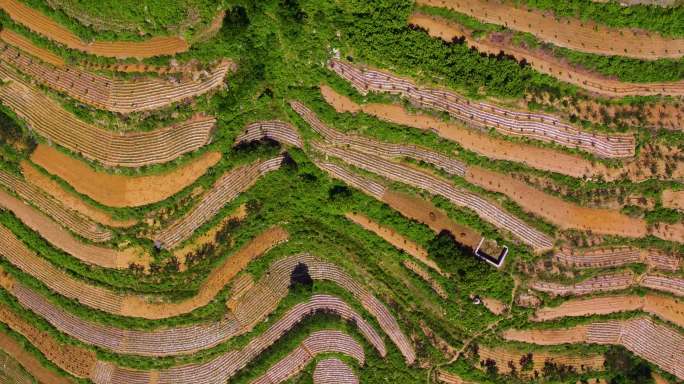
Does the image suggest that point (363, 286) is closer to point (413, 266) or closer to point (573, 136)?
point (413, 266)

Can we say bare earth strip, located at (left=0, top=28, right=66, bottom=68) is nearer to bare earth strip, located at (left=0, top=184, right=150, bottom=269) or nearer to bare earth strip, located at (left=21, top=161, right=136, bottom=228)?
bare earth strip, located at (left=21, top=161, right=136, bottom=228)

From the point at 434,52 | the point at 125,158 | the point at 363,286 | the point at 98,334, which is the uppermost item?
the point at 434,52

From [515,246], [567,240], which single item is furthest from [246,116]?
[567,240]

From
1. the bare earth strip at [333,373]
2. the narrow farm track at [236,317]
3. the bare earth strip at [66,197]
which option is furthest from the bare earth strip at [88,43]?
the bare earth strip at [333,373]

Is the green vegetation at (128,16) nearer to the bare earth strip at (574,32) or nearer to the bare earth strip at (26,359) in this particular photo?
the bare earth strip at (574,32)

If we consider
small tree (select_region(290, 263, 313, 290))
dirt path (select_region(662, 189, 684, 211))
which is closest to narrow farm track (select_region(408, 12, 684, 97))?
dirt path (select_region(662, 189, 684, 211))

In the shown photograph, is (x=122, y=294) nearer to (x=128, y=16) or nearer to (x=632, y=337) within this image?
(x=128, y=16)
